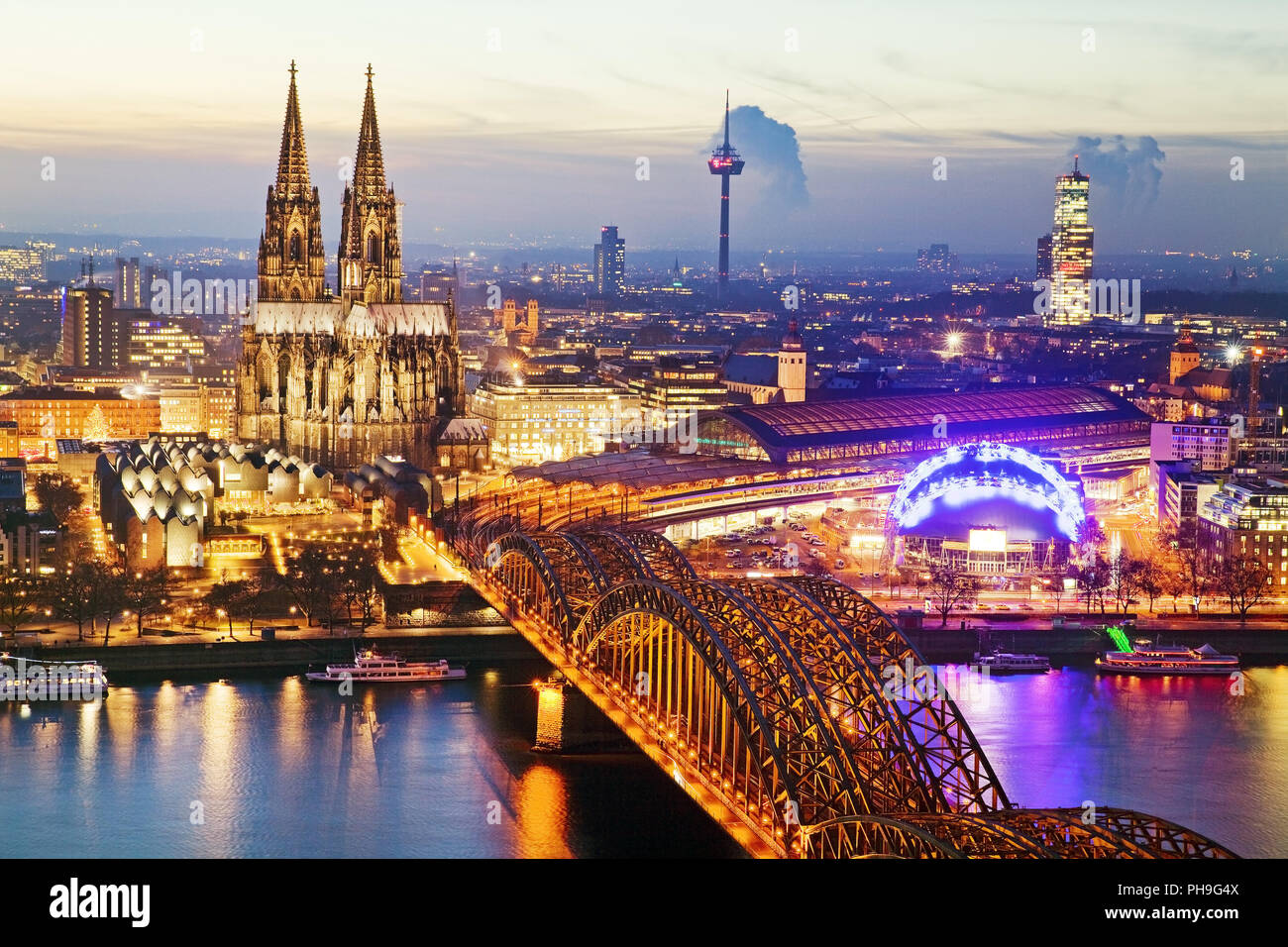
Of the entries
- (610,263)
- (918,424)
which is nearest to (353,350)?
(918,424)

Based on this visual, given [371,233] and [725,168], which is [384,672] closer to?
[371,233]

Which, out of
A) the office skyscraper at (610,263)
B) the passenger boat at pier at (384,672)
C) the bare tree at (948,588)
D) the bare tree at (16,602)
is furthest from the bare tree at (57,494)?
the office skyscraper at (610,263)

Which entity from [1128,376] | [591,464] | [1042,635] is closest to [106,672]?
[1042,635]

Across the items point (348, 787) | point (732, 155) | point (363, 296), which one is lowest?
point (348, 787)

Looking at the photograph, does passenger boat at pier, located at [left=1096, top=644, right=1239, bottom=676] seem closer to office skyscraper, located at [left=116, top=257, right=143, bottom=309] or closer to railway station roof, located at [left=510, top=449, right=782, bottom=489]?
railway station roof, located at [left=510, top=449, right=782, bottom=489]

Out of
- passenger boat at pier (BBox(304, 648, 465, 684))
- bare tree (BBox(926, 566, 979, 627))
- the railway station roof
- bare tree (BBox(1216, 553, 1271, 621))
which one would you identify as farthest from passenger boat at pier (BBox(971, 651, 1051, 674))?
the railway station roof
